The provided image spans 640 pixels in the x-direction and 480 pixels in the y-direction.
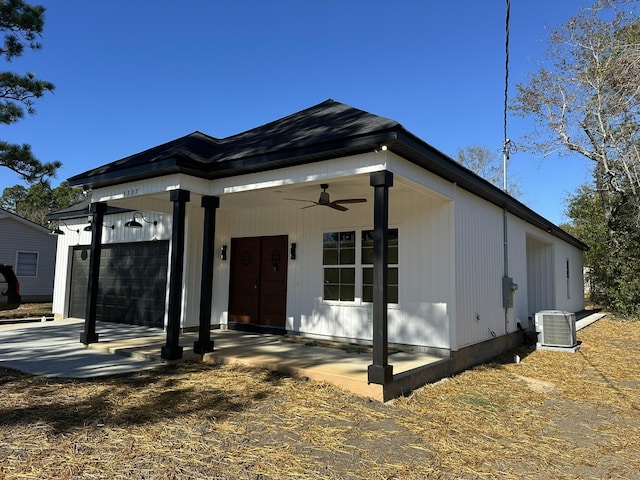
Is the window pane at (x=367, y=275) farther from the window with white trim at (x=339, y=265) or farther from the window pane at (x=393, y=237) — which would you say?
the window pane at (x=393, y=237)

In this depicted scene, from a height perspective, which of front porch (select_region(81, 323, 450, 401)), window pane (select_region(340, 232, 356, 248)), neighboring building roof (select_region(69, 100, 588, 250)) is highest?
neighboring building roof (select_region(69, 100, 588, 250))

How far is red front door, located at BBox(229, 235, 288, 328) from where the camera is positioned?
870 centimetres

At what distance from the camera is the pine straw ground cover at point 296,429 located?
3102mm

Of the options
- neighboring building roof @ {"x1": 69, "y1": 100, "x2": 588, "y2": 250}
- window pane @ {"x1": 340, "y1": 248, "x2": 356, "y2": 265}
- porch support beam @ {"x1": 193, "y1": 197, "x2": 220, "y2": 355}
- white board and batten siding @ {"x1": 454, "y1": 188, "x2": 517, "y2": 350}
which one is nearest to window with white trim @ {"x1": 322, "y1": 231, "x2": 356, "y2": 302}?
window pane @ {"x1": 340, "y1": 248, "x2": 356, "y2": 265}

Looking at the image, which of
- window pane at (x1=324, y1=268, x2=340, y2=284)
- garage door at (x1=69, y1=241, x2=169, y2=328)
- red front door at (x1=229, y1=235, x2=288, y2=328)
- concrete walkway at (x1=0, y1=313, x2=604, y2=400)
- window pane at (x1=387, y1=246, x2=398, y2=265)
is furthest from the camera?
garage door at (x1=69, y1=241, x2=169, y2=328)

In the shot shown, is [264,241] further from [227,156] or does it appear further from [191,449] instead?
[191,449]

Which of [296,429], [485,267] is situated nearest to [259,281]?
[485,267]

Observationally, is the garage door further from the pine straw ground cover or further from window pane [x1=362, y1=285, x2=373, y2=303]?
window pane [x1=362, y1=285, x2=373, y2=303]

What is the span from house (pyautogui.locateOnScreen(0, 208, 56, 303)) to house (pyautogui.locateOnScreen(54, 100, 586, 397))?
33.7ft

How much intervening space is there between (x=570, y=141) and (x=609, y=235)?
416cm

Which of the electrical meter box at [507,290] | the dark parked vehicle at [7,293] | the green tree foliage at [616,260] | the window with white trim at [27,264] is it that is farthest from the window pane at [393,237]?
the window with white trim at [27,264]

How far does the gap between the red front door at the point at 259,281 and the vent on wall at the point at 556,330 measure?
5405 mm

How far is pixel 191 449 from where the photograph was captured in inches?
130

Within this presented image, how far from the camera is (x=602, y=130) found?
15234 mm
